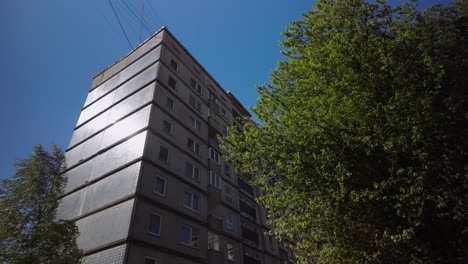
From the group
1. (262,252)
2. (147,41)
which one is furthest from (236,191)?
(147,41)

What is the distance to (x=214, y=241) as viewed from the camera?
920 inches

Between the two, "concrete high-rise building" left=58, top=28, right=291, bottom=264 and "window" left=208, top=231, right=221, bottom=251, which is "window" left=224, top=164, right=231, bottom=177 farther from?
"window" left=208, top=231, right=221, bottom=251

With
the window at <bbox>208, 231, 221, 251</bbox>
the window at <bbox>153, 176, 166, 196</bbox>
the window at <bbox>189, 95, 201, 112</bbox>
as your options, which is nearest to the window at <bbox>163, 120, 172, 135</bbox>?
the window at <bbox>153, 176, 166, 196</bbox>

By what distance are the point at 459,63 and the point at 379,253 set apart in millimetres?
6561

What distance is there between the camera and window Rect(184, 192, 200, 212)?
21883 millimetres

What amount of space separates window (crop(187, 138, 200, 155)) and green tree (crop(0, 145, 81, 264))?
32.6 ft

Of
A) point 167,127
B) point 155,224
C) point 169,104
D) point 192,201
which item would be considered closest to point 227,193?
point 192,201

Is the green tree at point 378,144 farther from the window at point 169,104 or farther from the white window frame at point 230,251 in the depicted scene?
the window at point 169,104

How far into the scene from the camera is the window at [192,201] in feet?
71.8

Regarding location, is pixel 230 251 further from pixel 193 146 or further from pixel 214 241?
pixel 193 146

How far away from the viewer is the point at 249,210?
30.9 meters

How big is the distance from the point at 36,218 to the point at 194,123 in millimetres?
15244

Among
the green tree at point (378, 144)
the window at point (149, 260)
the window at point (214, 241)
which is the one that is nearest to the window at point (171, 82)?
the window at point (214, 241)

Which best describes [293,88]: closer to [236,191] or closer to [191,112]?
[191,112]
